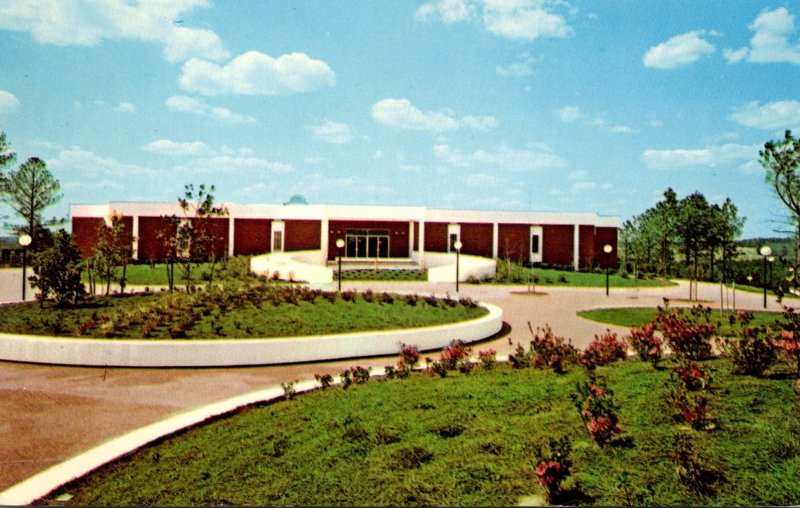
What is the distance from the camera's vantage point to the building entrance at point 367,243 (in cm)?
3959

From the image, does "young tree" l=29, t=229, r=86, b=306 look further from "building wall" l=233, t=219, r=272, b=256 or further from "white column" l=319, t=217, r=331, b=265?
"building wall" l=233, t=219, r=272, b=256

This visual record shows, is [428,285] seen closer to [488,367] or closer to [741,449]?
[488,367]

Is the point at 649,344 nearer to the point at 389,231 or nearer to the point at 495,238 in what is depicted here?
the point at 389,231

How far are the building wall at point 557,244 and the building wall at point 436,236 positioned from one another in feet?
26.9

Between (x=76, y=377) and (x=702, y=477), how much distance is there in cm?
980

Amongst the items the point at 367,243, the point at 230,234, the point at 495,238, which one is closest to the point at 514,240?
the point at 495,238

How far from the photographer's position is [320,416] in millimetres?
6512

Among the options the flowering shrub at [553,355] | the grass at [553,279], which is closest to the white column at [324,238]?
the grass at [553,279]

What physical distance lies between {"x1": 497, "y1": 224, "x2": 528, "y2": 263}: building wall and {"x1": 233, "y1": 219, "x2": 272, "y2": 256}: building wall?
17.9 metres

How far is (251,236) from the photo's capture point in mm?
39469

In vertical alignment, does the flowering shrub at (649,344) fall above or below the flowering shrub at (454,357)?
above

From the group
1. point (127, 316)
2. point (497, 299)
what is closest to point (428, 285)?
point (497, 299)

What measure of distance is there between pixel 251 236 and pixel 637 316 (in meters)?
29.3

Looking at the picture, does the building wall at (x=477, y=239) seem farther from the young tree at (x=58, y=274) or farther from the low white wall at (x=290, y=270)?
the young tree at (x=58, y=274)
